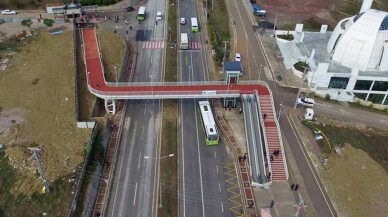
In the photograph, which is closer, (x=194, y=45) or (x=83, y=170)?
(x=83, y=170)

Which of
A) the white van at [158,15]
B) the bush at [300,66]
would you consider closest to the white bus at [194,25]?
the white van at [158,15]

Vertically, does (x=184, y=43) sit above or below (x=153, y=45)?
above

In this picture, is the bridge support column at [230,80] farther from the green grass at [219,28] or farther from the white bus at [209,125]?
the green grass at [219,28]

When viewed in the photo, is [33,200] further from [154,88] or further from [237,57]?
[237,57]

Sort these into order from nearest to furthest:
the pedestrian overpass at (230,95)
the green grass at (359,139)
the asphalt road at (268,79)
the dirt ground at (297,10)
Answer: the asphalt road at (268,79), the pedestrian overpass at (230,95), the green grass at (359,139), the dirt ground at (297,10)

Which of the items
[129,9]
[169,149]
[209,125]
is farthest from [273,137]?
[129,9]
